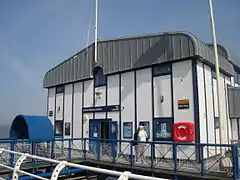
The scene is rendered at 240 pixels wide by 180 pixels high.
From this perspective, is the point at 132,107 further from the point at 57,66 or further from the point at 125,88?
the point at 57,66

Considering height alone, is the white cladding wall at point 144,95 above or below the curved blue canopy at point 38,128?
above

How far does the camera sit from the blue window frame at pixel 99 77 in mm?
15744

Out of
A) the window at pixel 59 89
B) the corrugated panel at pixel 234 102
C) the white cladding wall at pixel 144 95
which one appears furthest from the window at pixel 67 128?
the corrugated panel at pixel 234 102

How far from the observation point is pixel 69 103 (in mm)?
17828

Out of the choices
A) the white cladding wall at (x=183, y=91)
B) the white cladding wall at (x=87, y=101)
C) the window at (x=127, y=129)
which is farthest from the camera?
Answer: the white cladding wall at (x=87, y=101)

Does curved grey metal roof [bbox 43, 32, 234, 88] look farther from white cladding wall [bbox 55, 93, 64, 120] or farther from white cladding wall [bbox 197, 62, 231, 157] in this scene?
white cladding wall [bbox 55, 93, 64, 120]

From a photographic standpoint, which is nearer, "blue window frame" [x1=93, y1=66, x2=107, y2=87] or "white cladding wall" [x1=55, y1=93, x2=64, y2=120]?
"blue window frame" [x1=93, y1=66, x2=107, y2=87]

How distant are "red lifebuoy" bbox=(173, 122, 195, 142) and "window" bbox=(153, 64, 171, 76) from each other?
2.55 metres

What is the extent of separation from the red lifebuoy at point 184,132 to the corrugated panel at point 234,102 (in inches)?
191

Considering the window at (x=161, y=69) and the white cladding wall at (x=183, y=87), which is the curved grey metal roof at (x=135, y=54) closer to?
the window at (x=161, y=69)

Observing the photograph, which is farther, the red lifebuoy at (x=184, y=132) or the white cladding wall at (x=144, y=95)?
the white cladding wall at (x=144, y=95)

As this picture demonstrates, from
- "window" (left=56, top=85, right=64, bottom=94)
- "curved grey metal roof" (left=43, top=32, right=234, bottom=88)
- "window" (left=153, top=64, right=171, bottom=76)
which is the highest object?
"curved grey metal roof" (left=43, top=32, right=234, bottom=88)

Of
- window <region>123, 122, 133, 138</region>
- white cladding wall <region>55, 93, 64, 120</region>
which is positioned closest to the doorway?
window <region>123, 122, 133, 138</region>

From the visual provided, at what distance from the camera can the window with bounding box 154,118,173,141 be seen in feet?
40.3
